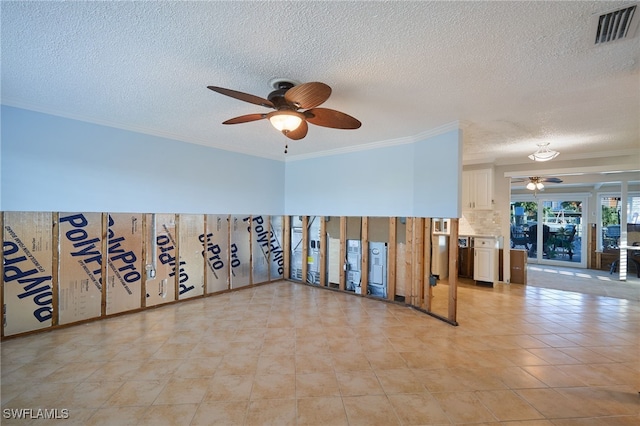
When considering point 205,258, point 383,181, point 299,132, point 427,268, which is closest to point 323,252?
point 383,181

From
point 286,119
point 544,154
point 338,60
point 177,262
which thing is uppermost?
point 338,60

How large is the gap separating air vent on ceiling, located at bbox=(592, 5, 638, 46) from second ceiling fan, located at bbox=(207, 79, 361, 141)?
1.68m

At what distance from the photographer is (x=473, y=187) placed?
6.14 meters

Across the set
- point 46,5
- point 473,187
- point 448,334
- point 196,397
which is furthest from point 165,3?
point 473,187

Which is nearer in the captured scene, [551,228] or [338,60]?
[338,60]

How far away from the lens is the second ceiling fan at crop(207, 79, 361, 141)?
2.04m

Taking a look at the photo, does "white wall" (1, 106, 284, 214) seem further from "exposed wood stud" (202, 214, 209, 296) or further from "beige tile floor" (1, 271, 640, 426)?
"beige tile floor" (1, 271, 640, 426)

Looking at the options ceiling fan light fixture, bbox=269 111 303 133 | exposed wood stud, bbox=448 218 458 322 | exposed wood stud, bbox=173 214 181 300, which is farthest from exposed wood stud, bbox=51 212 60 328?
exposed wood stud, bbox=448 218 458 322

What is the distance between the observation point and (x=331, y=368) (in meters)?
2.64

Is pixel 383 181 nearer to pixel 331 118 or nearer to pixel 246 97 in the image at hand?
pixel 331 118

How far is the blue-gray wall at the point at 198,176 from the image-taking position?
3.29 meters

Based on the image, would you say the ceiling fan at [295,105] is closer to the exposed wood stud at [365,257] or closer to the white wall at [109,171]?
the white wall at [109,171]

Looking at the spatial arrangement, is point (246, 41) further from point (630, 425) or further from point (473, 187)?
point (473, 187)

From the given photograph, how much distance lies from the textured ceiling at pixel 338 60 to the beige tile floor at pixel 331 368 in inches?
105
